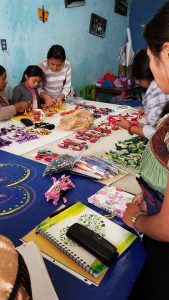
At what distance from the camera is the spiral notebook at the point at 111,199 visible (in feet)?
3.76

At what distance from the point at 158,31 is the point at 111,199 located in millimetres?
705

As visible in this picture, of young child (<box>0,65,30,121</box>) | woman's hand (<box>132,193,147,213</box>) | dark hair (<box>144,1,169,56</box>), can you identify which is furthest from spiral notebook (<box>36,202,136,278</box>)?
young child (<box>0,65,30,121</box>)

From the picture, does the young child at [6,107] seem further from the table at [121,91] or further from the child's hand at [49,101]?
the table at [121,91]

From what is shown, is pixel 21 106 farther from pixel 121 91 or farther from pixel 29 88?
pixel 121 91

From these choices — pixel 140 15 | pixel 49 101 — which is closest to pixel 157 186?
pixel 49 101

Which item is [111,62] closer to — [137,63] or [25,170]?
[137,63]

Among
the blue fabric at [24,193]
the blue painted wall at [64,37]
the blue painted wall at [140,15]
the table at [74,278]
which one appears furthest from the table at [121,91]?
the table at [74,278]

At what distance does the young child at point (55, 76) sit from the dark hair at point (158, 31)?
2.16 meters

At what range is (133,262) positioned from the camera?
919 millimetres

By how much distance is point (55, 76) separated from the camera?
3271 mm

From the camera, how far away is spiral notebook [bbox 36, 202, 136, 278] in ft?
2.87

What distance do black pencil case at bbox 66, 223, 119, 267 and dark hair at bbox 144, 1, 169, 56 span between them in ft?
1.97

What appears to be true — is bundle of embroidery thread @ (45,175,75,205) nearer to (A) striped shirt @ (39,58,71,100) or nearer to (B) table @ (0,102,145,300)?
(B) table @ (0,102,145,300)

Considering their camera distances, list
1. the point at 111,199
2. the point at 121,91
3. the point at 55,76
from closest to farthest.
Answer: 1. the point at 111,199
2. the point at 55,76
3. the point at 121,91
